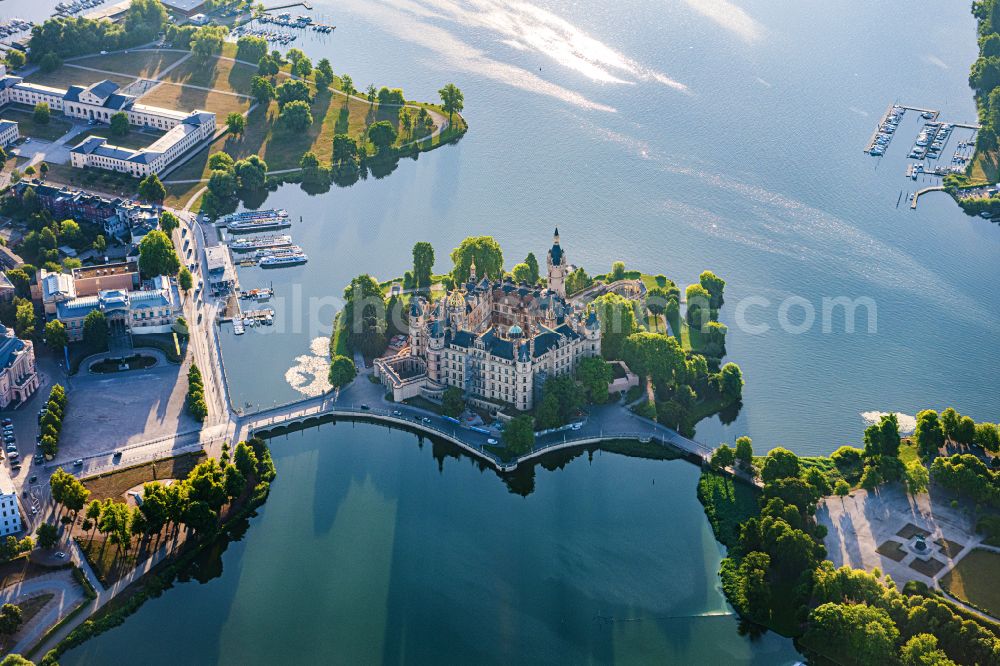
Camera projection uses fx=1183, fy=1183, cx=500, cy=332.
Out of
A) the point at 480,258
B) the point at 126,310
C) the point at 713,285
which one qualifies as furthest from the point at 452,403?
the point at 126,310

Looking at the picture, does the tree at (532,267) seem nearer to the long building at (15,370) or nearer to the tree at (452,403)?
the tree at (452,403)

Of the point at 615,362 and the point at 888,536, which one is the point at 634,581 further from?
the point at 615,362

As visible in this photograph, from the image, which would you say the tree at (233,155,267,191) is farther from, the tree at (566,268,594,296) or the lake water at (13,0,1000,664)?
the tree at (566,268,594,296)

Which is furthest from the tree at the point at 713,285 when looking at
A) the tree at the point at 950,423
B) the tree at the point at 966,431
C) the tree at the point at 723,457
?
the tree at the point at 966,431

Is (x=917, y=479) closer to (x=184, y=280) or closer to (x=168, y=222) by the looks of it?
(x=184, y=280)

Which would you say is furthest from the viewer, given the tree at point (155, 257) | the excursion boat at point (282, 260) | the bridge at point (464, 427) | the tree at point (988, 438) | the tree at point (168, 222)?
the tree at point (168, 222)
